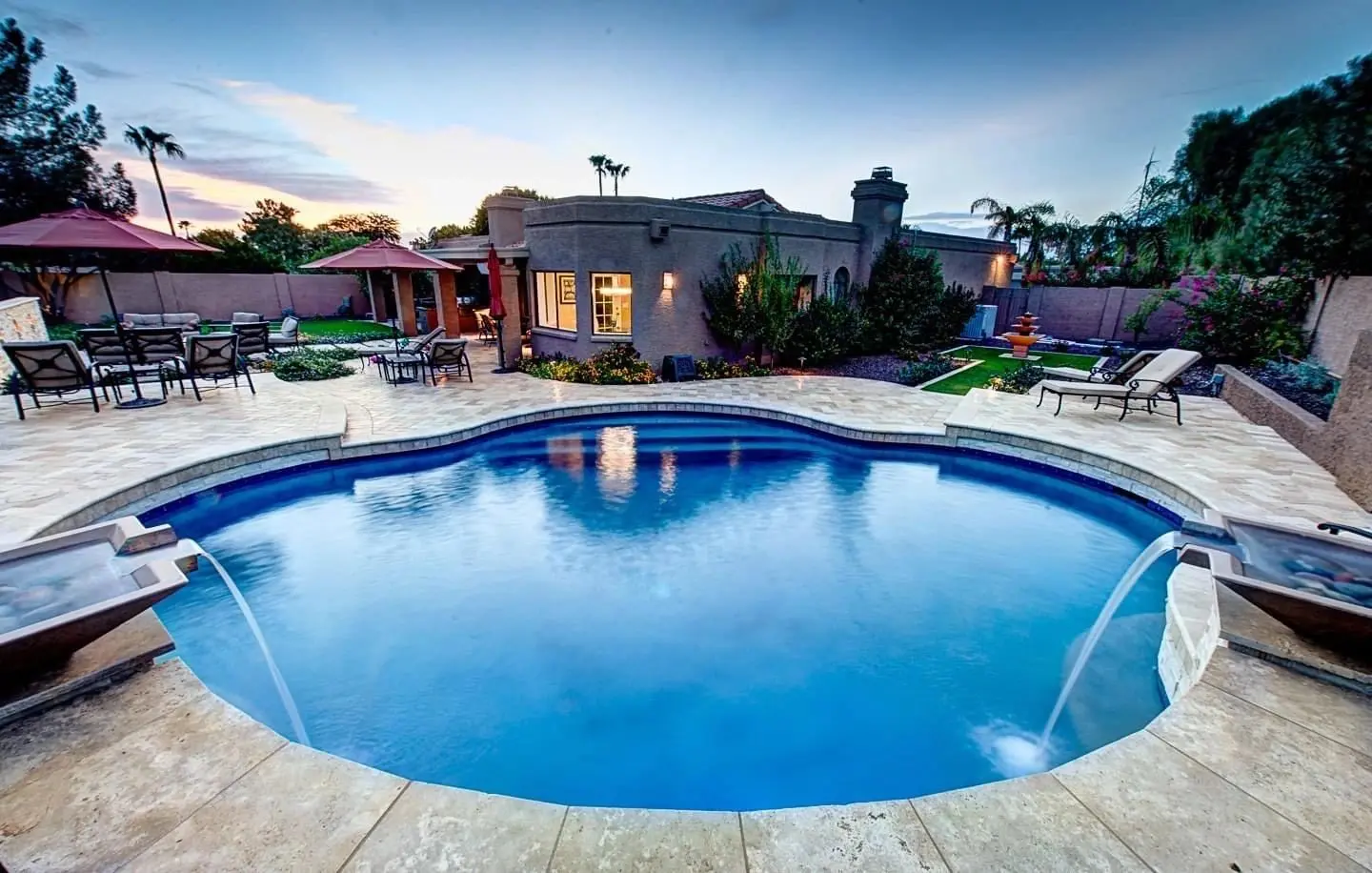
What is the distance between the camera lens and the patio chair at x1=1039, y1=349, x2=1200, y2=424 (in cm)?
862

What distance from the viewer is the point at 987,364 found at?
14.0 meters

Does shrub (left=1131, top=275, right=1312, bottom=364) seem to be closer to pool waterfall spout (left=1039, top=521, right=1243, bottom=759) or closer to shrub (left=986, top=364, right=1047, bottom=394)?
shrub (left=986, top=364, right=1047, bottom=394)

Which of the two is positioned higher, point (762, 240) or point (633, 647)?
point (762, 240)

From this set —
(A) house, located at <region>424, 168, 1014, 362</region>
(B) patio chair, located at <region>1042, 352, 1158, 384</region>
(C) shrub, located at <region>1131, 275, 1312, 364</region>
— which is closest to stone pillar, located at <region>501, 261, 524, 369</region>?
(A) house, located at <region>424, 168, 1014, 362</region>

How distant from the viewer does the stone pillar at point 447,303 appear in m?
16.5

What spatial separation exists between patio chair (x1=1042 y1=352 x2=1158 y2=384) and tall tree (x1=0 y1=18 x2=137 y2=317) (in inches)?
1415

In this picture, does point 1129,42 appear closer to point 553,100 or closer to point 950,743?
point 553,100

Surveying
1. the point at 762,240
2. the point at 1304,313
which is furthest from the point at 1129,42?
the point at 762,240

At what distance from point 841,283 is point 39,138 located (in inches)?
1307

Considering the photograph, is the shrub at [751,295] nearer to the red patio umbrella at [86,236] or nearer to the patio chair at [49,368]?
the red patio umbrella at [86,236]

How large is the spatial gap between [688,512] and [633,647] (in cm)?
255

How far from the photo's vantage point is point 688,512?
22.7 ft

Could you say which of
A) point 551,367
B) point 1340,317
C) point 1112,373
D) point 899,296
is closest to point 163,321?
point 551,367

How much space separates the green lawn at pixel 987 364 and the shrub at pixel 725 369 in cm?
388
